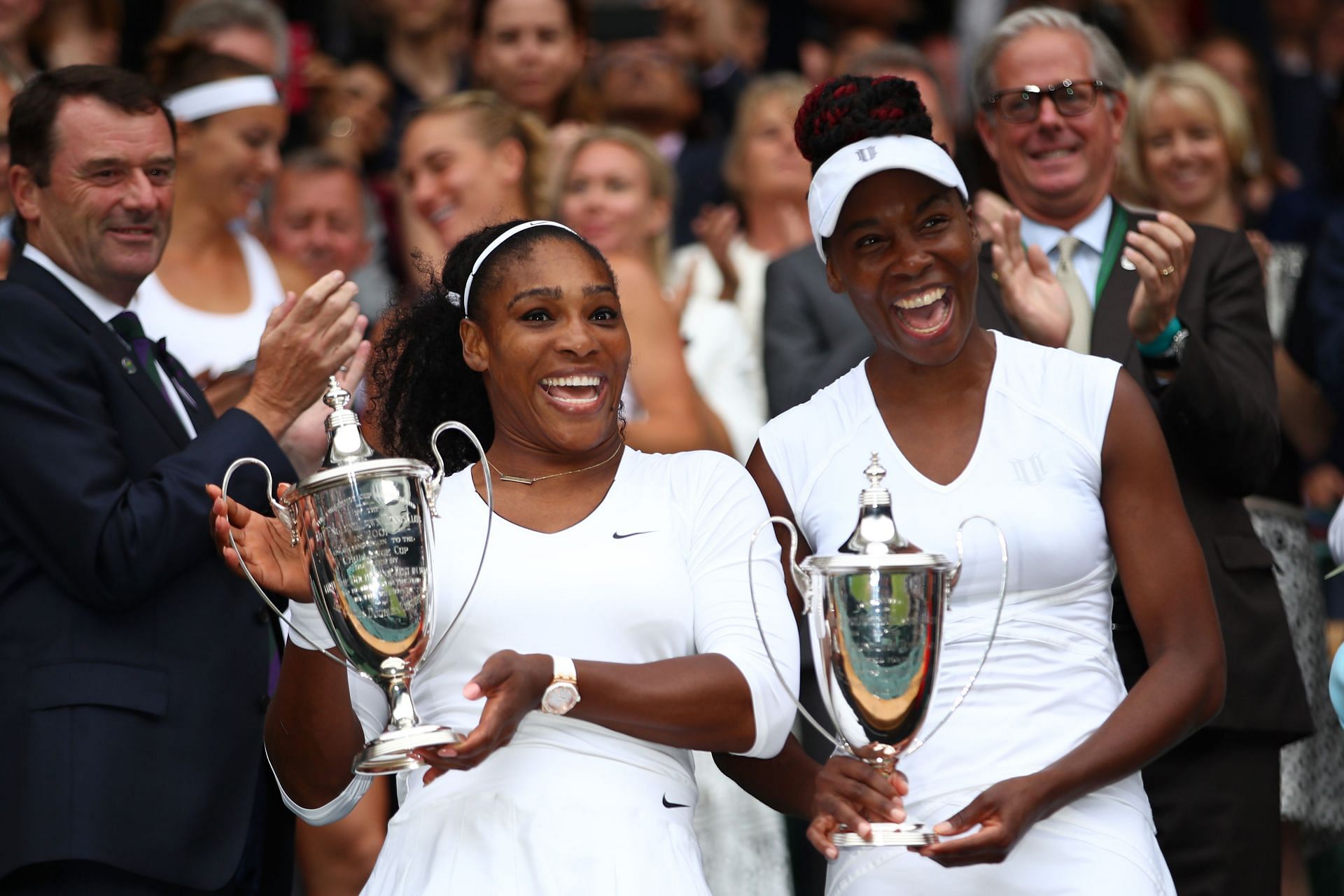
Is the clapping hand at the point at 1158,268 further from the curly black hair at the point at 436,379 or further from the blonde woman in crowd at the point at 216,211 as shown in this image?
the blonde woman in crowd at the point at 216,211

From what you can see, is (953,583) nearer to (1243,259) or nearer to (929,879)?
(929,879)

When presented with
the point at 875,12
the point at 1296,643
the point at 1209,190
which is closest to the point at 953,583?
the point at 1296,643

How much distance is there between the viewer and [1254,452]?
387 centimetres

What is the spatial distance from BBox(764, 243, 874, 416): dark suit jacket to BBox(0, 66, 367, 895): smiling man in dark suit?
131cm

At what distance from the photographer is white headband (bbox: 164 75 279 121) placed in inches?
209

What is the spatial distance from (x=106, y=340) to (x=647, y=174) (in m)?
2.41

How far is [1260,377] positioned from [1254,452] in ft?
0.76

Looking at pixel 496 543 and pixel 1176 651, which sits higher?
pixel 496 543

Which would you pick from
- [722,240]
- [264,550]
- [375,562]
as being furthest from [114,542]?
[722,240]

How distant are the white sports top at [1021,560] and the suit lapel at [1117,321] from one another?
74cm

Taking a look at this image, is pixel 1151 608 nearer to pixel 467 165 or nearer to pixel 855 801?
pixel 855 801

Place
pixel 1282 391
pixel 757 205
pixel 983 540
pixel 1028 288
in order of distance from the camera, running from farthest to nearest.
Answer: pixel 757 205 → pixel 1282 391 → pixel 1028 288 → pixel 983 540

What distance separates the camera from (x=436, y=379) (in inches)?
148

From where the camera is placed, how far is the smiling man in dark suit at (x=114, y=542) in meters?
3.61
